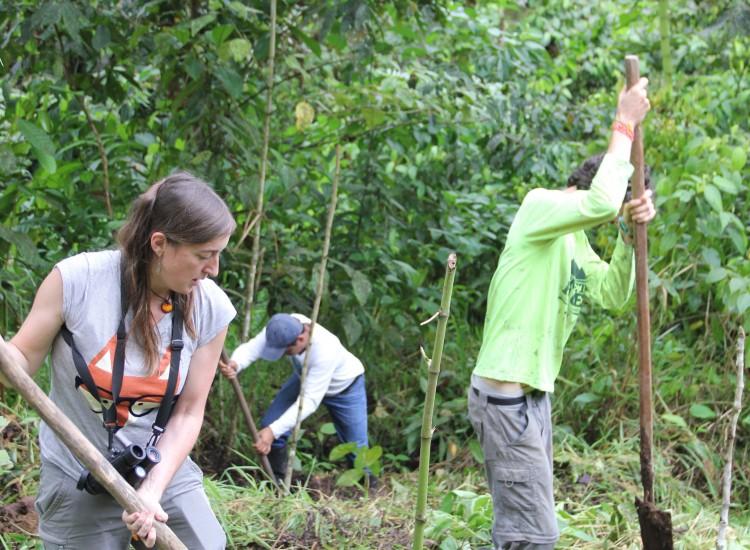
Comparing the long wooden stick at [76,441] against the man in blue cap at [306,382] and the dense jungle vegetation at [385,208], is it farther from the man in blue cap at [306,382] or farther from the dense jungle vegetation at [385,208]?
the man in blue cap at [306,382]

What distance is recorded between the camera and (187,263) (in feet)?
7.86

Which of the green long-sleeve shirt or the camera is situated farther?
the green long-sleeve shirt

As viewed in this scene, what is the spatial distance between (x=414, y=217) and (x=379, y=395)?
114 cm

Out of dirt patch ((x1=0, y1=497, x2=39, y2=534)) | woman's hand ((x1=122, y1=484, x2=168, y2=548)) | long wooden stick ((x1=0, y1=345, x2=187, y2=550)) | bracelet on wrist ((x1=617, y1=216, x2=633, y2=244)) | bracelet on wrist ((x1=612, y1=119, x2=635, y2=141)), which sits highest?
bracelet on wrist ((x1=612, y1=119, x2=635, y2=141))

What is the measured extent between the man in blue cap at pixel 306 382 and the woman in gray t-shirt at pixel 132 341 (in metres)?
2.34

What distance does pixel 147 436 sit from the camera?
2.54m

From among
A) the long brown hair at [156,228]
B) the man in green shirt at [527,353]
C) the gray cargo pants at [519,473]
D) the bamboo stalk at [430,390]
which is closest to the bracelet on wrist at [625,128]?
the man in green shirt at [527,353]

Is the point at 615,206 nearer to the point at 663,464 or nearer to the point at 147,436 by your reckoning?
the point at 147,436

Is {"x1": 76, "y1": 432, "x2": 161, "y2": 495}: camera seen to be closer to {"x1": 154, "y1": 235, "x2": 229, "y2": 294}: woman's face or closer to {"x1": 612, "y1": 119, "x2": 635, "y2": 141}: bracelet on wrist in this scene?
{"x1": 154, "y1": 235, "x2": 229, "y2": 294}: woman's face

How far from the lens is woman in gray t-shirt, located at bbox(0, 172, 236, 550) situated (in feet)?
7.78

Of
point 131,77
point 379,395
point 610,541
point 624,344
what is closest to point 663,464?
point 624,344

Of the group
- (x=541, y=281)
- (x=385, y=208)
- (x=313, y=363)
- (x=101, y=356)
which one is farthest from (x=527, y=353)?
(x=385, y=208)

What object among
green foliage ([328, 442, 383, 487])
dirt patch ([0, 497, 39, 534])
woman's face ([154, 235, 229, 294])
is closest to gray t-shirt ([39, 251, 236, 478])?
woman's face ([154, 235, 229, 294])

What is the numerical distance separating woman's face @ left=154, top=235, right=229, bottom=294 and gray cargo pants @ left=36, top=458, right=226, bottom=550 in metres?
0.55
